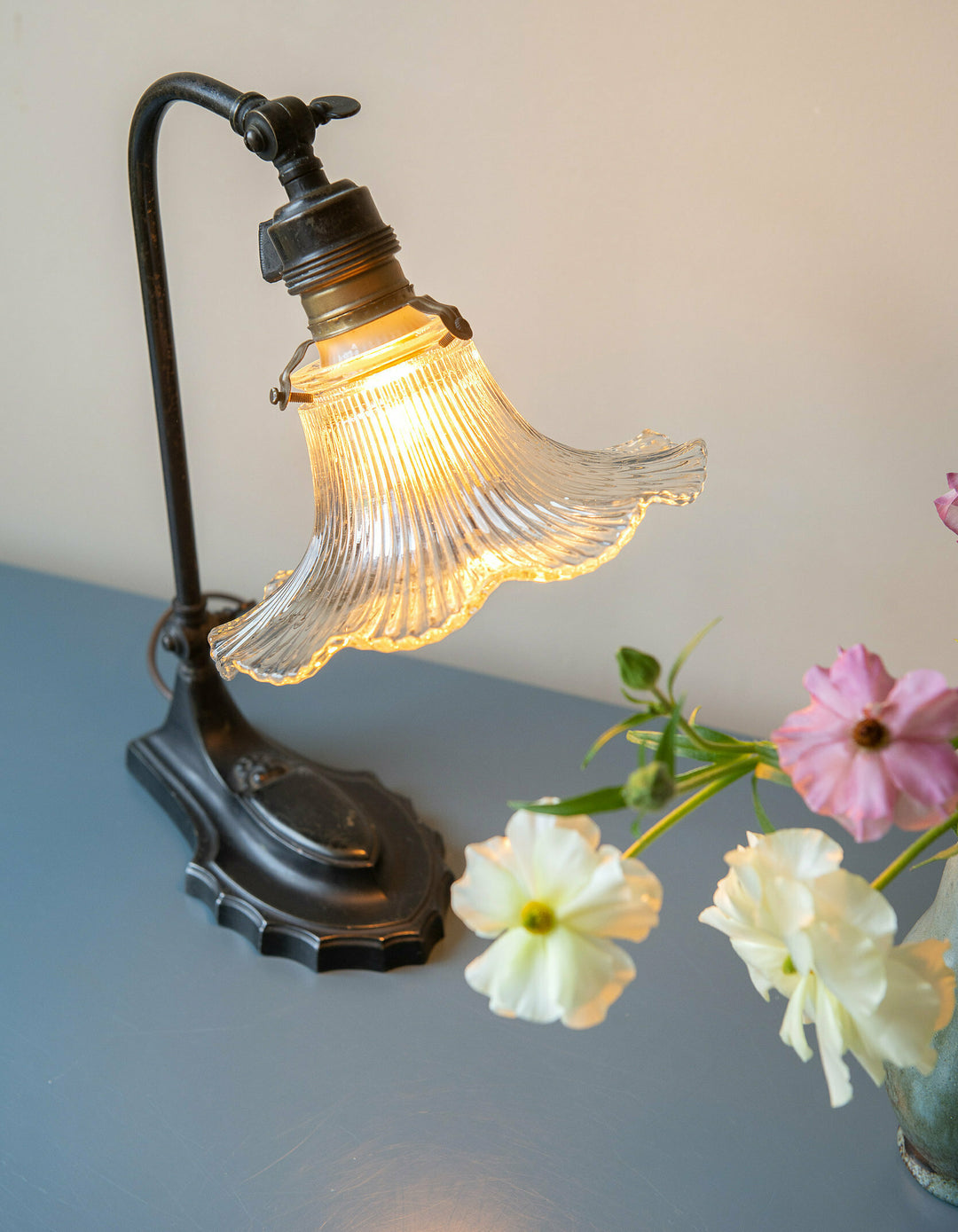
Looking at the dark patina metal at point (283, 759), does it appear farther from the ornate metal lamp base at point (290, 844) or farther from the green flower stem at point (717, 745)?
the green flower stem at point (717, 745)

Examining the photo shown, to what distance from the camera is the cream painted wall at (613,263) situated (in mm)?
882

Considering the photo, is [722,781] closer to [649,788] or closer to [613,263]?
[649,788]

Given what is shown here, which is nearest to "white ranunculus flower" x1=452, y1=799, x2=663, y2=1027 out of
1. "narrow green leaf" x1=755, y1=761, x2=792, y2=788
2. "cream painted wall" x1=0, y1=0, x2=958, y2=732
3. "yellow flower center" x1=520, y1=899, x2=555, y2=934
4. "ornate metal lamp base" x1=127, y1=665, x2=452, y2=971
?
"yellow flower center" x1=520, y1=899, x2=555, y2=934

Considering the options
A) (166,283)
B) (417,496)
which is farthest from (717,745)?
(166,283)

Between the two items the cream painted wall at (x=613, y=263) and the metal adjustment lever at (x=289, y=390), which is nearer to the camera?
the metal adjustment lever at (x=289, y=390)

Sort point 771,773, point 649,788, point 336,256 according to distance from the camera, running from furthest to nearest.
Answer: point 336,256
point 771,773
point 649,788

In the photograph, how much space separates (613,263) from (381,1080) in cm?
74

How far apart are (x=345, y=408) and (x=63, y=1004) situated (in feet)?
1.51

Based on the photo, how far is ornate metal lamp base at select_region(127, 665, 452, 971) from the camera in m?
0.75

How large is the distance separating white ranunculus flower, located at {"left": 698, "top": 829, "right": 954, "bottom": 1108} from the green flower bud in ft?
0.20

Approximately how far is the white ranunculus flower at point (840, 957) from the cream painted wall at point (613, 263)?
0.71 metres

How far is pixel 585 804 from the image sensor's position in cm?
35

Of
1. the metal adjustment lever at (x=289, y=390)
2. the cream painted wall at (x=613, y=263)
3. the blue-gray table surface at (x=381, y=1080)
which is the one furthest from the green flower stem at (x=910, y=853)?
the cream painted wall at (x=613, y=263)

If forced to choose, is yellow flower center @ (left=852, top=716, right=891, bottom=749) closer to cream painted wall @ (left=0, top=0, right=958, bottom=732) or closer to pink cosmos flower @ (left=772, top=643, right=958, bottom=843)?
pink cosmos flower @ (left=772, top=643, right=958, bottom=843)
